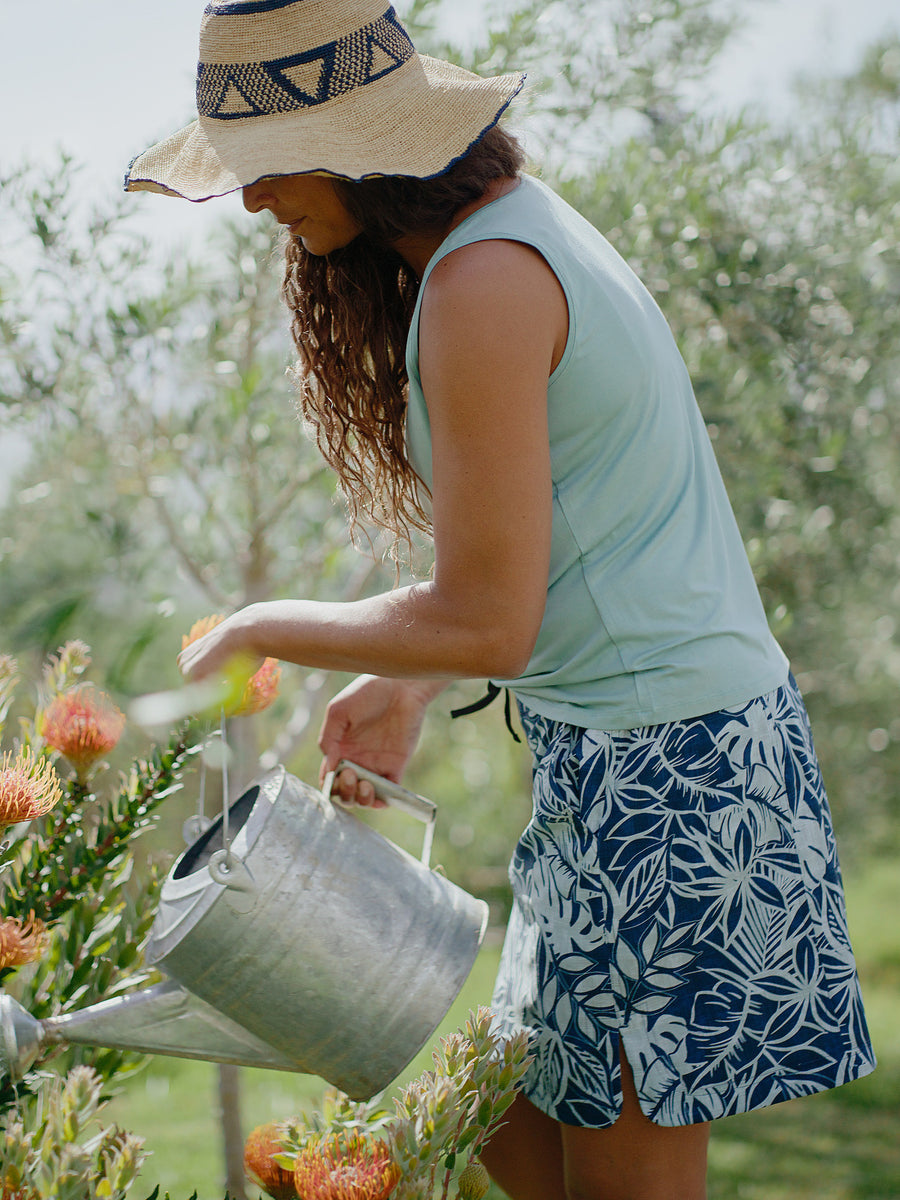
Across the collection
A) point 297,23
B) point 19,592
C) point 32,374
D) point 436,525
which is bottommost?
point 19,592

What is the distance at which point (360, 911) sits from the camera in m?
1.30

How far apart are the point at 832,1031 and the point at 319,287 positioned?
1.10 meters

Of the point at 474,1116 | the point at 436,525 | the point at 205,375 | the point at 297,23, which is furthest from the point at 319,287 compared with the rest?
the point at 205,375

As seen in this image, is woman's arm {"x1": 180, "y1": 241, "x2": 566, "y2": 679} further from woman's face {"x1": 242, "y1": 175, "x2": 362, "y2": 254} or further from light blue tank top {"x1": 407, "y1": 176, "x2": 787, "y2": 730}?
woman's face {"x1": 242, "y1": 175, "x2": 362, "y2": 254}

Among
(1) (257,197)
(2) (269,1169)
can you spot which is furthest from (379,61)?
(2) (269,1169)

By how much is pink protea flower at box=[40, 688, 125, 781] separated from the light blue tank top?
50 cm

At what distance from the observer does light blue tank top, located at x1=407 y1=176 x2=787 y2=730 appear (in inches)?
46.9

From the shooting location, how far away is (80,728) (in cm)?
141

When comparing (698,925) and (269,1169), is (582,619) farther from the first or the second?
(269,1169)

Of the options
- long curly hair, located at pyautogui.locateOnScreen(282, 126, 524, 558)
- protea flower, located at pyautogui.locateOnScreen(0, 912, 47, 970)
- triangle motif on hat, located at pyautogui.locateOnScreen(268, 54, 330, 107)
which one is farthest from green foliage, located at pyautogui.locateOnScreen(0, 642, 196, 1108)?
triangle motif on hat, located at pyautogui.locateOnScreen(268, 54, 330, 107)

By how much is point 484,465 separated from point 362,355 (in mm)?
469

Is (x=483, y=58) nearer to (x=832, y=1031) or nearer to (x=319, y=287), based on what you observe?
(x=319, y=287)

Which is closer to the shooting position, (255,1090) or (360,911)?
(360,911)

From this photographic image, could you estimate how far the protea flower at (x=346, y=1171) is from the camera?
3.28 ft
